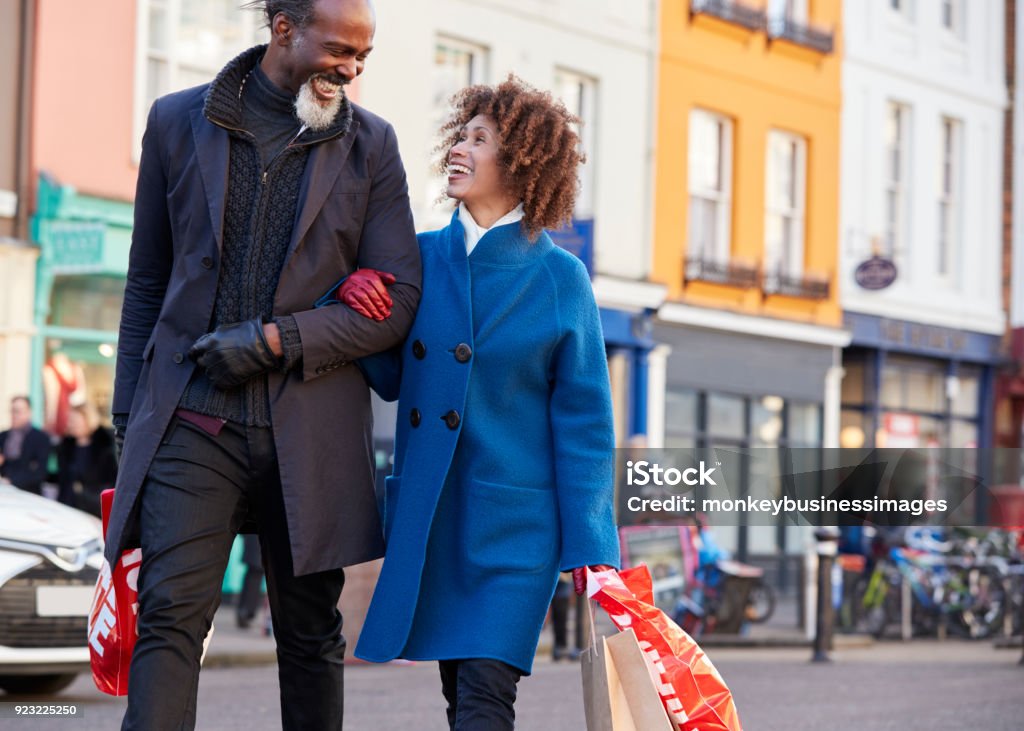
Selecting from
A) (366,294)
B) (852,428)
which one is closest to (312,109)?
(366,294)

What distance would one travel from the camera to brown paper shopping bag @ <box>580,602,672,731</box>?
4199 mm

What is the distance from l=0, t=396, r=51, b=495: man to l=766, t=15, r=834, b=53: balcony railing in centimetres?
1336

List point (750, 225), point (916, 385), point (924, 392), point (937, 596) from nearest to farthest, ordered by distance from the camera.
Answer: point (937, 596), point (750, 225), point (916, 385), point (924, 392)

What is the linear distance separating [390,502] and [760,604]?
14.5 metres

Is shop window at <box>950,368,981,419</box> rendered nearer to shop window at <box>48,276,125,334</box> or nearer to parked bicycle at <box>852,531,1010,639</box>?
parked bicycle at <box>852,531,1010,639</box>

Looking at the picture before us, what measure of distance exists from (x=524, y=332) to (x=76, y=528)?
513cm

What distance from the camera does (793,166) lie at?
83.6 feet

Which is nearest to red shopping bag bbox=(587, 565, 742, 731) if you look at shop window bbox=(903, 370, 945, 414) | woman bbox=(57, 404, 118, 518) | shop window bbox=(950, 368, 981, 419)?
woman bbox=(57, 404, 118, 518)

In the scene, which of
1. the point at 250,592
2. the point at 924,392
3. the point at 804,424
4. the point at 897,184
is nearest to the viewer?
the point at 250,592

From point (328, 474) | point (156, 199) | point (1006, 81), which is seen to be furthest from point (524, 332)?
point (1006, 81)

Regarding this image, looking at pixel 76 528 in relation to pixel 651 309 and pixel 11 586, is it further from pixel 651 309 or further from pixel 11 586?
pixel 651 309

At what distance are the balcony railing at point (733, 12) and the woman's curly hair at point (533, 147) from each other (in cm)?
1924

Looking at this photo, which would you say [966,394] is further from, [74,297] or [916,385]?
[74,297]

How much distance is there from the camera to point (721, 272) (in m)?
23.7
